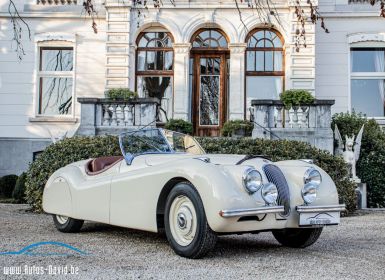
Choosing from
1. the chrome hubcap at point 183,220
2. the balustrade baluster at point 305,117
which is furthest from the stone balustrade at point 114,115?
the chrome hubcap at point 183,220

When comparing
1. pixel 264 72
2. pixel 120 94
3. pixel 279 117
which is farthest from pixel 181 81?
pixel 279 117

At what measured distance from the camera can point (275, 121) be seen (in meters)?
11.7

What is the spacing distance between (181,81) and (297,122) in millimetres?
3608

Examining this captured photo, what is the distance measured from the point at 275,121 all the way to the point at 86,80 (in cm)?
592

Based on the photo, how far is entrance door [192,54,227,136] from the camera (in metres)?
14.1

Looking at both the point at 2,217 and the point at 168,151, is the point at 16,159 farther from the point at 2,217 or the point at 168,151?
the point at 168,151

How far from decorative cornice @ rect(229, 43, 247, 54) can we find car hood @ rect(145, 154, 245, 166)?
898cm

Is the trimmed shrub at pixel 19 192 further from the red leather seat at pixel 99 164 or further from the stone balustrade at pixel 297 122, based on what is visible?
the red leather seat at pixel 99 164

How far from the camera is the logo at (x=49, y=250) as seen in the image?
4.52m

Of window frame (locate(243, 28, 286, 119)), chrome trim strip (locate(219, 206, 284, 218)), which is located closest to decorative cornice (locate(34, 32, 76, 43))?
window frame (locate(243, 28, 286, 119))

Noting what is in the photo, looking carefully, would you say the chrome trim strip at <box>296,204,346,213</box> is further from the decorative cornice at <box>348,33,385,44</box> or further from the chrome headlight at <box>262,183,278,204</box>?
the decorative cornice at <box>348,33,385,44</box>

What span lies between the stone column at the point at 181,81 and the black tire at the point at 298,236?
8648 millimetres

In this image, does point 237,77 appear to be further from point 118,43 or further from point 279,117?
point 118,43

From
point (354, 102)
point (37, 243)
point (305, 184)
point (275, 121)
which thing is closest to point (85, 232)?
point (37, 243)
